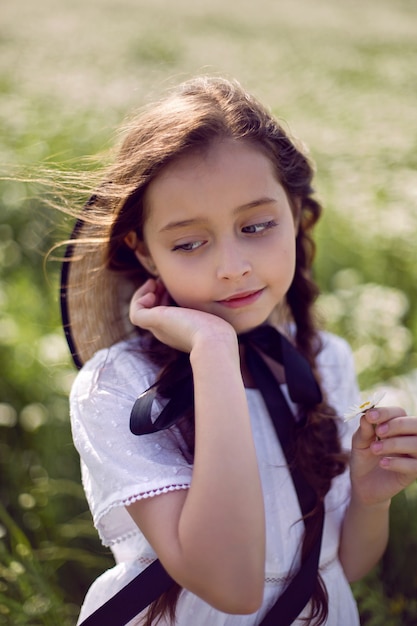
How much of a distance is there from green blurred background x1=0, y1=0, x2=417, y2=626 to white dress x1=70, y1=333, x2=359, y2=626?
0.37 m

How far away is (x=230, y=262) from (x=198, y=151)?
0.26 meters

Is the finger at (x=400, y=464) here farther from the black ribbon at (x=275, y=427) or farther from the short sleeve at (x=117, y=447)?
the short sleeve at (x=117, y=447)

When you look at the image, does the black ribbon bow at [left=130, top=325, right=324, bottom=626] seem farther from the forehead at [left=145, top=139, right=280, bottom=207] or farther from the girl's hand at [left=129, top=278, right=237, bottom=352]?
the forehead at [left=145, top=139, right=280, bottom=207]

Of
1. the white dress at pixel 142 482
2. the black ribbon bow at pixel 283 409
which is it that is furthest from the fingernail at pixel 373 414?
the white dress at pixel 142 482

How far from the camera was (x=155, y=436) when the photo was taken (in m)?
1.49

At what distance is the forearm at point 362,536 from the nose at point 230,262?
66 cm


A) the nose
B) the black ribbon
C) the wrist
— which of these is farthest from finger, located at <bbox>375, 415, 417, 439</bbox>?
the nose

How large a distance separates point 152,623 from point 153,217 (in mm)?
926

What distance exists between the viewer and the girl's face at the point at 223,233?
4.75 ft

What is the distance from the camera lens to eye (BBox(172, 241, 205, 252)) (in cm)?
149

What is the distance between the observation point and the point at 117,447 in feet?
4.69

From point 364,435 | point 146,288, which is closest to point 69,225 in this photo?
point 146,288

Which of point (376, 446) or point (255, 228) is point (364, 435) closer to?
point (376, 446)

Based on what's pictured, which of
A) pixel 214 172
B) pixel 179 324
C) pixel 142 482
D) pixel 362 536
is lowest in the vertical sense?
pixel 362 536
